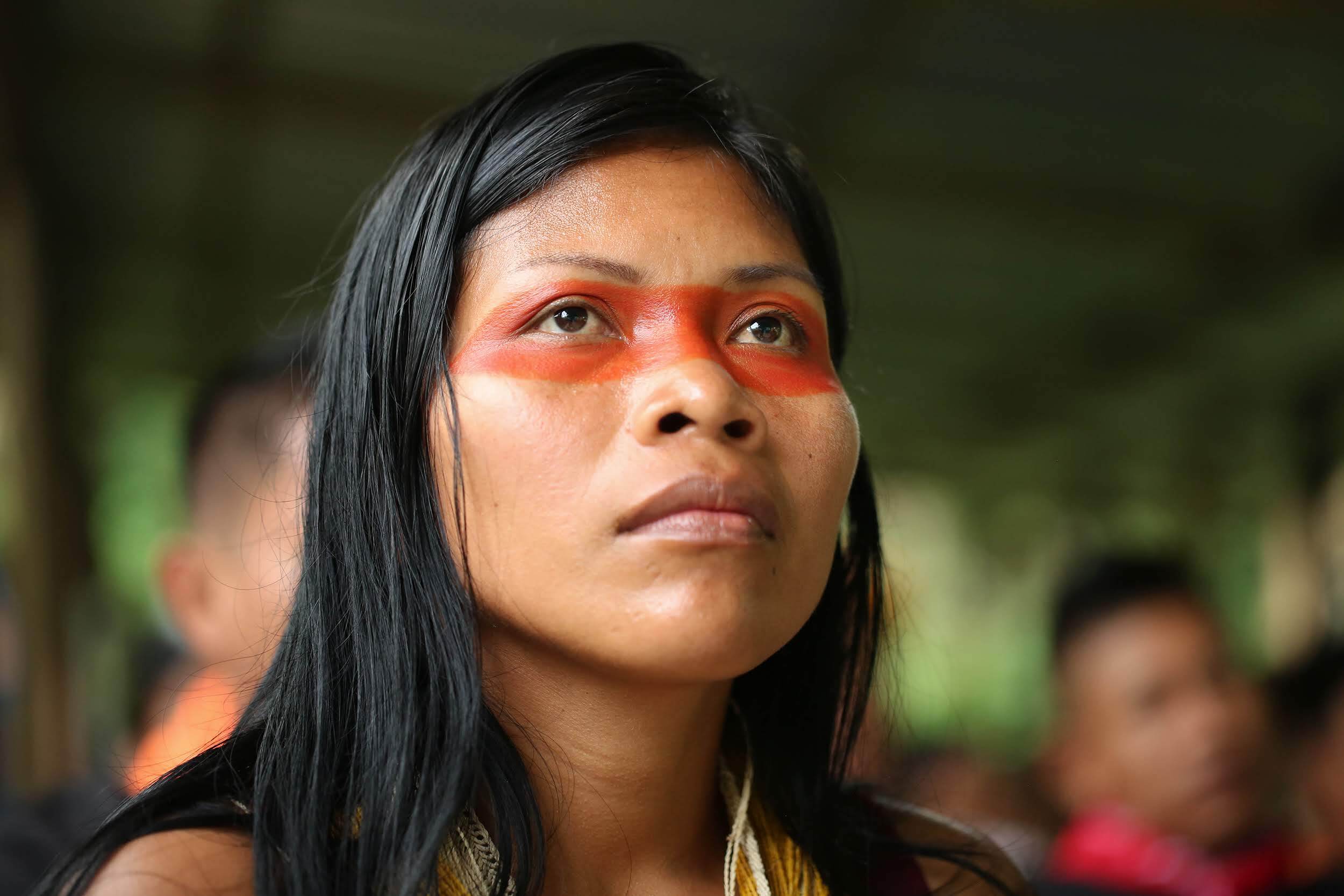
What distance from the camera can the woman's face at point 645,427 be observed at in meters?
1.31

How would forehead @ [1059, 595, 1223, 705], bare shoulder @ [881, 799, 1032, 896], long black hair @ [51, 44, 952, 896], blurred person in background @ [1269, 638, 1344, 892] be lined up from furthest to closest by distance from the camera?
blurred person in background @ [1269, 638, 1344, 892] < forehead @ [1059, 595, 1223, 705] < bare shoulder @ [881, 799, 1032, 896] < long black hair @ [51, 44, 952, 896]

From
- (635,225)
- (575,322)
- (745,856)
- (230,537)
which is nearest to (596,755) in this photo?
(745,856)

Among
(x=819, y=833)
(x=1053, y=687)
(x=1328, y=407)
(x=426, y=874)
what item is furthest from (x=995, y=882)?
(x=1328, y=407)

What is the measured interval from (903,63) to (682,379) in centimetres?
477

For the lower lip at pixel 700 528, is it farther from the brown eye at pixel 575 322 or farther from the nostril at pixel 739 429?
→ the brown eye at pixel 575 322

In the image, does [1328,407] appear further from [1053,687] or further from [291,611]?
[291,611]

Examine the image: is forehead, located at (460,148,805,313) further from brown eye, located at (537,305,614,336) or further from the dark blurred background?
the dark blurred background

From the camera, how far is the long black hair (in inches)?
51.0

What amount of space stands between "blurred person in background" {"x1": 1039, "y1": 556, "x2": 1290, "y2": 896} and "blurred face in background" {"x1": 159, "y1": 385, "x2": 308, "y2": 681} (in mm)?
2092

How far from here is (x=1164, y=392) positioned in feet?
32.0

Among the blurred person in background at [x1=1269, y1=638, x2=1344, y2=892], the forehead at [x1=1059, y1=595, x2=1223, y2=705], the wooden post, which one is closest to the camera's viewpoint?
the forehead at [x1=1059, y1=595, x2=1223, y2=705]

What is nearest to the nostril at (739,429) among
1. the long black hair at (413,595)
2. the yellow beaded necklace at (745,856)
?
the long black hair at (413,595)

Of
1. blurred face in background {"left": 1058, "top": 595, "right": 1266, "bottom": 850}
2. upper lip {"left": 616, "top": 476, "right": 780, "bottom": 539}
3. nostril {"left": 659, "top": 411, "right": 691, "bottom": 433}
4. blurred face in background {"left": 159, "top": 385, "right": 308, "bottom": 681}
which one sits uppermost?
nostril {"left": 659, "top": 411, "right": 691, "bottom": 433}

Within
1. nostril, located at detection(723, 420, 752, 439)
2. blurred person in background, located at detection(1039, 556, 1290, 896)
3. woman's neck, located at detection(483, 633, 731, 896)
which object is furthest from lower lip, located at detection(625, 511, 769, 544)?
blurred person in background, located at detection(1039, 556, 1290, 896)
